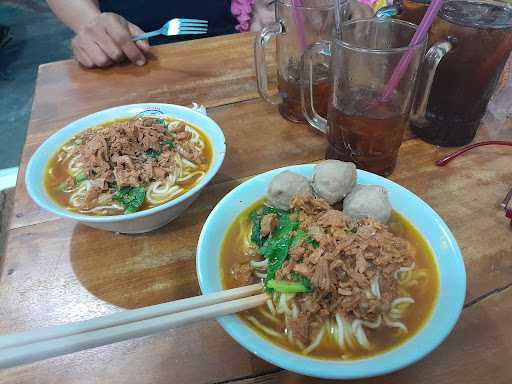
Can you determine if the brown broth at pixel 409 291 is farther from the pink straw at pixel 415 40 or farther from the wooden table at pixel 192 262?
the pink straw at pixel 415 40

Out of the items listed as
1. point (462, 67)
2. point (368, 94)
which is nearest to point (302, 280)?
point (368, 94)

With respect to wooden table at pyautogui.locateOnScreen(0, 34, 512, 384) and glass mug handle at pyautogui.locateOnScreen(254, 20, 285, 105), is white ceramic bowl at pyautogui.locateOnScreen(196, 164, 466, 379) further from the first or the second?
glass mug handle at pyautogui.locateOnScreen(254, 20, 285, 105)

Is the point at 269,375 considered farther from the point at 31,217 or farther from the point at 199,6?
the point at 199,6

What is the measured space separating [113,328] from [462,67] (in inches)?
55.0

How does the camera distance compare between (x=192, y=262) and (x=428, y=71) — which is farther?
(x=428, y=71)

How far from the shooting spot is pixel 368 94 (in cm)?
138

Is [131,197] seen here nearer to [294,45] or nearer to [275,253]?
[275,253]

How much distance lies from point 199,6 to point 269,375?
8.39 ft

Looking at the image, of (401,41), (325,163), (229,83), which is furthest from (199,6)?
(325,163)

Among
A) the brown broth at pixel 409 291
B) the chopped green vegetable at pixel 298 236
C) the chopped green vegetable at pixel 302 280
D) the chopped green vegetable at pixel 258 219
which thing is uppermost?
the chopped green vegetable at pixel 298 236

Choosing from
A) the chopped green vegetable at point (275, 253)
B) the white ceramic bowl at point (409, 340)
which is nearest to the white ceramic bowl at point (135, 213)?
the white ceramic bowl at point (409, 340)

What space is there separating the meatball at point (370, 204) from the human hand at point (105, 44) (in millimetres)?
1649

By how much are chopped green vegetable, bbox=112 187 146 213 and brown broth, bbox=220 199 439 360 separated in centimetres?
35

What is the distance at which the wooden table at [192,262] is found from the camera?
0.96 m
